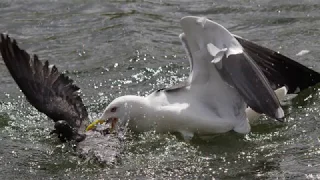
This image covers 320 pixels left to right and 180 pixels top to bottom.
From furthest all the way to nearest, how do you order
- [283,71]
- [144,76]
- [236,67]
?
[144,76] < [283,71] < [236,67]

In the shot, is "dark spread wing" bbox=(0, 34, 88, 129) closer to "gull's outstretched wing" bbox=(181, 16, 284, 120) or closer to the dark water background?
the dark water background

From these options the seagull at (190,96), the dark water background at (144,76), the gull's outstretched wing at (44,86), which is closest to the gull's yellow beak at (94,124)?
the seagull at (190,96)

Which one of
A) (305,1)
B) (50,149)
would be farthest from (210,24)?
(305,1)

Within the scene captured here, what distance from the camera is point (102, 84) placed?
9.10m

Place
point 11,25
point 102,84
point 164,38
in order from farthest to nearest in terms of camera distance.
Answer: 1. point 11,25
2. point 164,38
3. point 102,84

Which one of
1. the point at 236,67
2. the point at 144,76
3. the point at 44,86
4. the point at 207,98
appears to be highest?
the point at 236,67

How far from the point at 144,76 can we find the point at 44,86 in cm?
168

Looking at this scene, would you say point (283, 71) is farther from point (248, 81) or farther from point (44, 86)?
point (44, 86)

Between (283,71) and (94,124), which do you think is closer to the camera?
(94,124)

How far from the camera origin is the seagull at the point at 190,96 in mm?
7457

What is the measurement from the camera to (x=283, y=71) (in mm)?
8367

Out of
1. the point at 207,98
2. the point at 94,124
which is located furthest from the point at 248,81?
the point at 94,124

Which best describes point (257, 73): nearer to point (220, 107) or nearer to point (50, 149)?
point (220, 107)

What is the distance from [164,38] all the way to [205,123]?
10.5 feet
